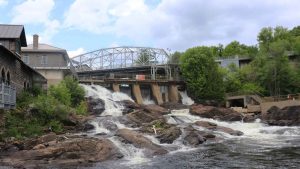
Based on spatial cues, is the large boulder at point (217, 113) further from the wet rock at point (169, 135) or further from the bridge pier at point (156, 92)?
the wet rock at point (169, 135)

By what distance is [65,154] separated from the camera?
87.9 ft

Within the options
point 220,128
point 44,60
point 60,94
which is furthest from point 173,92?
point 60,94

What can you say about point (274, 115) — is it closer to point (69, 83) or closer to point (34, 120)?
point (69, 83)

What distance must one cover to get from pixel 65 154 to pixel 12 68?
16.6 metres

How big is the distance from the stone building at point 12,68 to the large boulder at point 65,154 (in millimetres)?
5997

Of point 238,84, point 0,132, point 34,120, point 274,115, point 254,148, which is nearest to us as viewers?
point 0,132

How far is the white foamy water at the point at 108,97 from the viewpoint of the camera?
55969 mm

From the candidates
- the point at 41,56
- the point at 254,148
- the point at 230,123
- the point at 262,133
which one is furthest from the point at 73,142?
the point at 41,56

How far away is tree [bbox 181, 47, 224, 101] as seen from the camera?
7756cm

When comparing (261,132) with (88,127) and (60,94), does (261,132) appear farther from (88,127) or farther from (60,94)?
(60,94)

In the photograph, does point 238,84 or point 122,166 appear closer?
point 122,166

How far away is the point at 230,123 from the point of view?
2178 inches

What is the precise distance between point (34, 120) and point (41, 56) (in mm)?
28469

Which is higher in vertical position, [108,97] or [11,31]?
[11,31]
